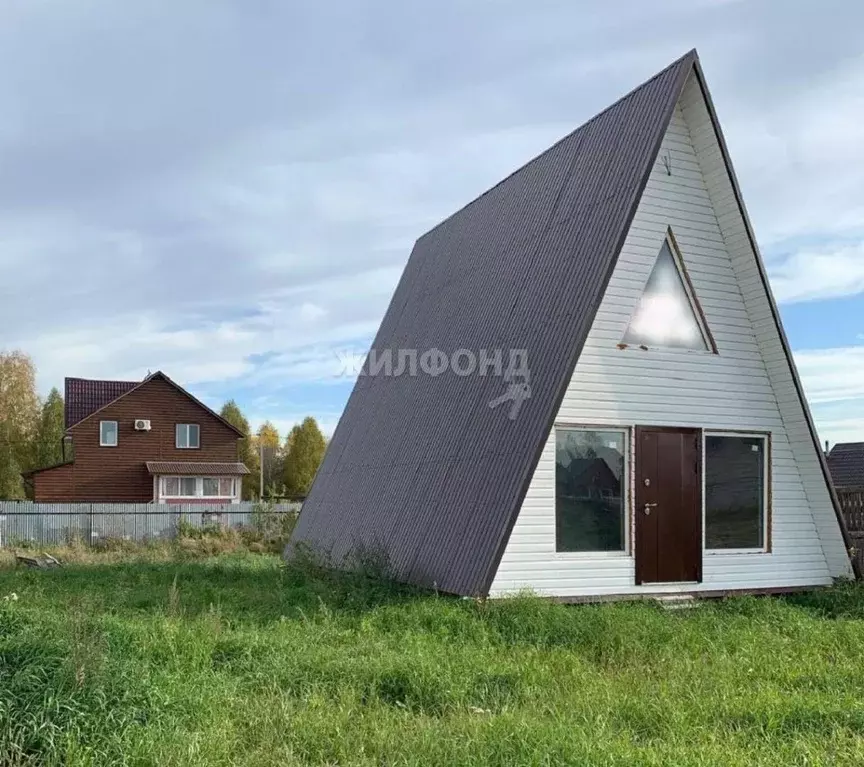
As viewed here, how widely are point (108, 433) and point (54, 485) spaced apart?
119 inches

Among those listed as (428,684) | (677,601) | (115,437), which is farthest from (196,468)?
(428,684)

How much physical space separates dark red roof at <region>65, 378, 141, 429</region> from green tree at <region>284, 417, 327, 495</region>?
1541 cm

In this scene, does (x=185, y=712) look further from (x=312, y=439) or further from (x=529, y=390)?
(x=312, y=439)

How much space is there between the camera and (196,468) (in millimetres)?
38344

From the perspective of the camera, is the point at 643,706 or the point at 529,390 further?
the point at 529,390

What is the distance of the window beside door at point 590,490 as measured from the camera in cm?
1045

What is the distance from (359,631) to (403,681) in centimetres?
213

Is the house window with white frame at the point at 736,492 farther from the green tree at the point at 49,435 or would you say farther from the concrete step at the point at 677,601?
the green tree at the point at 49,435

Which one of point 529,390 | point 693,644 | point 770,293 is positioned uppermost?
point 770,293

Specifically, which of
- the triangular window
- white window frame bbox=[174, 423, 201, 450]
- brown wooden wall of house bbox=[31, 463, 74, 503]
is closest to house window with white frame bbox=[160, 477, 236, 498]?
white window frame bbox=[174, 423, 201, 450]

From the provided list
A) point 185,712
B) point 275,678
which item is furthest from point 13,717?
point 275,678

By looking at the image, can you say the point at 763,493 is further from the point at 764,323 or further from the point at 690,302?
the point at 690,302

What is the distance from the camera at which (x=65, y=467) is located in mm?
36750

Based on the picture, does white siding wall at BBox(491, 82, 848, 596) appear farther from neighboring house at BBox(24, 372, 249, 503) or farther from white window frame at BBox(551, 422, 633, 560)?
neighboring house at BBox(24, 372, 249, 503)
